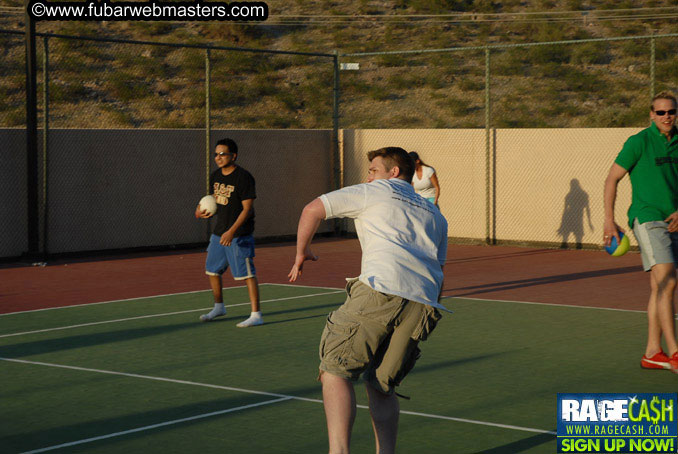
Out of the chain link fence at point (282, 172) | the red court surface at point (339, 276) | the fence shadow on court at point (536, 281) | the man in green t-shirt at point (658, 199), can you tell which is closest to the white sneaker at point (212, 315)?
the red court surface at point (339, 276)

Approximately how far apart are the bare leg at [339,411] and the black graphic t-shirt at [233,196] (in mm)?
5562

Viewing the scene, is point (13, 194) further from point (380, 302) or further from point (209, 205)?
point (380, 302)

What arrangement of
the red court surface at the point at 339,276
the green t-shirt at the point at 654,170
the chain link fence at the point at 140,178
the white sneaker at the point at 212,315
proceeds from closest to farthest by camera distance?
the green t-shirt at the point at 654,170
the white sneaker at the point at 212,315
the red court surface at the point at 339,276
the chain link fence at the point at 140,178

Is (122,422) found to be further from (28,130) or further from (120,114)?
(120,114)

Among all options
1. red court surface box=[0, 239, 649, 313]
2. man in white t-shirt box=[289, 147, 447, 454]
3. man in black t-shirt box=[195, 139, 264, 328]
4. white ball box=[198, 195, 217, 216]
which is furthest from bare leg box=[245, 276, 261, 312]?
man in white t-shirt box=[289, 147, 447, 454]

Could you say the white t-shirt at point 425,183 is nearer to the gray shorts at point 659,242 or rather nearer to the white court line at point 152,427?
the gray shorts at point 659,242

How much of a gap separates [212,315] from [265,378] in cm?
305

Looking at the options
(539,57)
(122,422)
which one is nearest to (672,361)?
(122,422)

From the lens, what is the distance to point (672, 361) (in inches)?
330

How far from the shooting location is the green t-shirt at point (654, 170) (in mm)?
8336

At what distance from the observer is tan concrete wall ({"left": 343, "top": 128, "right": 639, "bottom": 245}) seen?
19281 mm

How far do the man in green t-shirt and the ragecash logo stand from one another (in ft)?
6.34

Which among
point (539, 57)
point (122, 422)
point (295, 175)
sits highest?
point (539, 57)

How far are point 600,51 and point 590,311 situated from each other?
106ft
